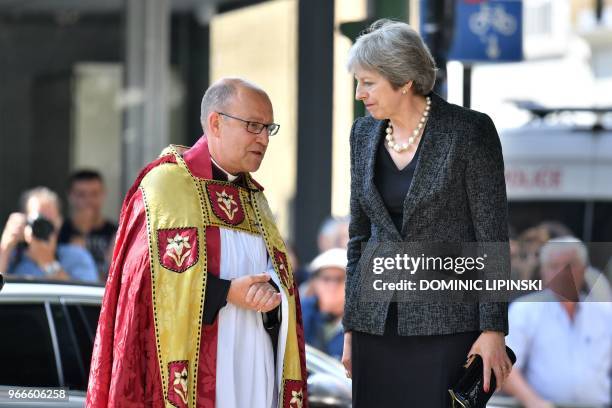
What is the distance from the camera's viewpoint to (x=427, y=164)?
4.78 meters

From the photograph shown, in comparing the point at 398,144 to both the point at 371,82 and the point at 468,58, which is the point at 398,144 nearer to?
the point at 371,82

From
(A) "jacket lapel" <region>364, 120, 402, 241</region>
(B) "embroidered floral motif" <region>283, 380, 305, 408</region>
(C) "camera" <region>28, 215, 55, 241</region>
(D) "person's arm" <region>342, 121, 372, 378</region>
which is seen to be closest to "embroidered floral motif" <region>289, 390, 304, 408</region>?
(B) "embroidered floral motif" <region>283, 380, 305, 408</region>

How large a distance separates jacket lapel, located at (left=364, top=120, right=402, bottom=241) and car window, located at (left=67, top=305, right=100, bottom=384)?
1659 mm

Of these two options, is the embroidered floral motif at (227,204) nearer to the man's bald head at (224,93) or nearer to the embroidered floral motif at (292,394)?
the man's bald head at (224,93)

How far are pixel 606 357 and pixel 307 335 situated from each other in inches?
72.8

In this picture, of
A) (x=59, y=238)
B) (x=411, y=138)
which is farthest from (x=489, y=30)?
(x=411, y=138)

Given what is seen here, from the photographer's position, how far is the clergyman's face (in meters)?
5.12

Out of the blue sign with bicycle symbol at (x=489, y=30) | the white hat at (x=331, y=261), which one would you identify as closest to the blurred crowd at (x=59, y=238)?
the white hat at (x=331, y=261)

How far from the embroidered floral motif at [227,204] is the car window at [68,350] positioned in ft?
3.78

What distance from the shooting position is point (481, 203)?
4727mm

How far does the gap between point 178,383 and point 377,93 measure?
1.18 meters

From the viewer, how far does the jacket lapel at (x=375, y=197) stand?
483 cm

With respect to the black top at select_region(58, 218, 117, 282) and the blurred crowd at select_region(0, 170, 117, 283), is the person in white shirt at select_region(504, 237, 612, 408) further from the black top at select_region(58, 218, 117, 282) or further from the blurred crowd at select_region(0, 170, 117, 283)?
the black top at select_region(58, 218, 117, 282)

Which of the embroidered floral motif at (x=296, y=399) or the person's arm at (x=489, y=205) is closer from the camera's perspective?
the person's arm at (x=489, y=205)
